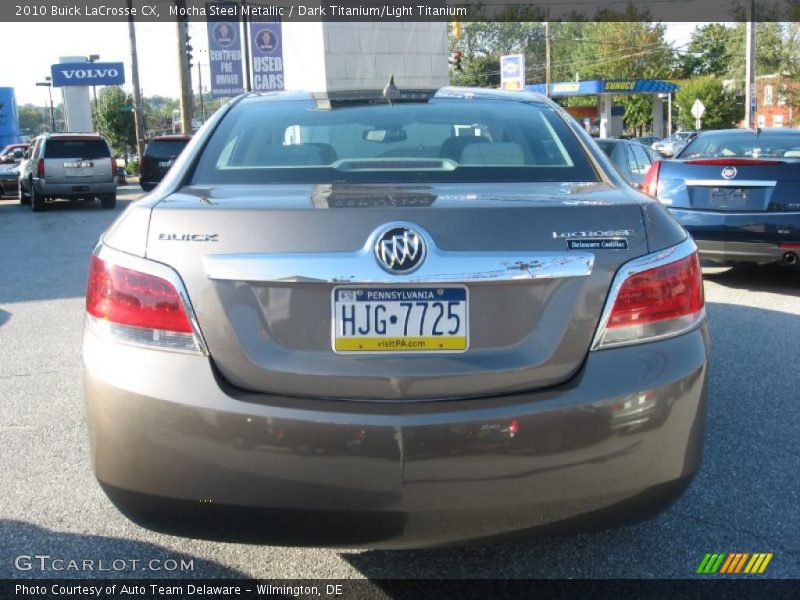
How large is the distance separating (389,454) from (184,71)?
25.1 m

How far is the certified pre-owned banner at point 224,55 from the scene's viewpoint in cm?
2688

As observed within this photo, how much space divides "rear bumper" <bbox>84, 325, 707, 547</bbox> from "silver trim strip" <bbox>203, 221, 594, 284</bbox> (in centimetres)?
26

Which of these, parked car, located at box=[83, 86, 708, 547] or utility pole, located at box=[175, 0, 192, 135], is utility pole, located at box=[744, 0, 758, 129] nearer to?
utility pole, located at box=[175, 0, 192, 135]

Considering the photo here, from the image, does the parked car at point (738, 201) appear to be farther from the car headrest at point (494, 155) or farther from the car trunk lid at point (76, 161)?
the car trunk lid at point (76, 161)

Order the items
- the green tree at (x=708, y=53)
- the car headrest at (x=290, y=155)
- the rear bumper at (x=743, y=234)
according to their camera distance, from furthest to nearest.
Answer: the green tree at (x=708, y=53)
the rear bumper at (x=743, y=234)
the car headrest at (x=290, y=155)

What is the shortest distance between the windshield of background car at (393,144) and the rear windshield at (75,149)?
18.3 meters

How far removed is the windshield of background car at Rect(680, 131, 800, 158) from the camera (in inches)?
332

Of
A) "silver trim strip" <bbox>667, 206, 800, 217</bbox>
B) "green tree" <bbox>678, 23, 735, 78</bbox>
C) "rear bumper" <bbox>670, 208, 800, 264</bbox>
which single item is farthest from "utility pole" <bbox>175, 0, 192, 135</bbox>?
"green tree" <bbox>678, 23, 735, 78</bbox>

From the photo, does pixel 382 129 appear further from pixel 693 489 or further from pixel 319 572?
pixel 693 489

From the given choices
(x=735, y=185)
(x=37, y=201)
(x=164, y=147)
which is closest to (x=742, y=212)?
(x=735, y=185)

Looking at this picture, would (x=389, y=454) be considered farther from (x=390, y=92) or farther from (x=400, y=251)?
(x=390, y=92)

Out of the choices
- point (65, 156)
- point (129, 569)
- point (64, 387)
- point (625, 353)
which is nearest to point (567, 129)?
point (625, 353)

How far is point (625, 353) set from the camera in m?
2.45

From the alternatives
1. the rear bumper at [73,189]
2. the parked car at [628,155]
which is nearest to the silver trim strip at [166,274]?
the parked car at [628,155]
